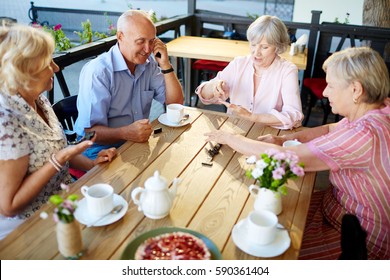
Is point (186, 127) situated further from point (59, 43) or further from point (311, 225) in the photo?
point (59, 43)

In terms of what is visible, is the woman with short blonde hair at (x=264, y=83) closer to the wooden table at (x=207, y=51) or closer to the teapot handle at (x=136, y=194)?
the teapot handle at (x=136, y=194)

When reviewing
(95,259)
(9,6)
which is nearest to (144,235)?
(95,259)

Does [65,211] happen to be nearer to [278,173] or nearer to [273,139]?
[278,173]

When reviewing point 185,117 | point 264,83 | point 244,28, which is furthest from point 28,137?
point 244,28

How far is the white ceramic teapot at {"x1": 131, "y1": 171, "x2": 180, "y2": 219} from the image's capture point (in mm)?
1180

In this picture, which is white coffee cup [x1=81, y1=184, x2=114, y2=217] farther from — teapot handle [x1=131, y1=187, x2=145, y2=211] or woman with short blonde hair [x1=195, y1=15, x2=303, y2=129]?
woman with short blonde hair [x1=195, y1=15, x2=303, y2=129]

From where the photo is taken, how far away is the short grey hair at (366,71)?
1424mm

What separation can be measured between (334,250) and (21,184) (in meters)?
1.29

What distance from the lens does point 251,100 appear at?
231 cm

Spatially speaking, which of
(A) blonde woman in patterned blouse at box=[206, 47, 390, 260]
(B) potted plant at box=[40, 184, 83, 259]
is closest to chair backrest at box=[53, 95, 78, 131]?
(A) blonde woman in patterned blouse at box=[206, 47, 390, 260]

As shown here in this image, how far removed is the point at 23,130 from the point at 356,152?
4.23 ft

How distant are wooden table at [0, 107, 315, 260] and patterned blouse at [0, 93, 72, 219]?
0.67 feet

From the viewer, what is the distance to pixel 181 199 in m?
1.37

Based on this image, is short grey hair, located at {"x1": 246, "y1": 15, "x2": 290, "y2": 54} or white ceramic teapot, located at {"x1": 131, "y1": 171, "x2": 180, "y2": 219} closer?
white ceramic teapot, located at {"x1": 131, "y1": 171, "x2": 180, "y2": 219}
